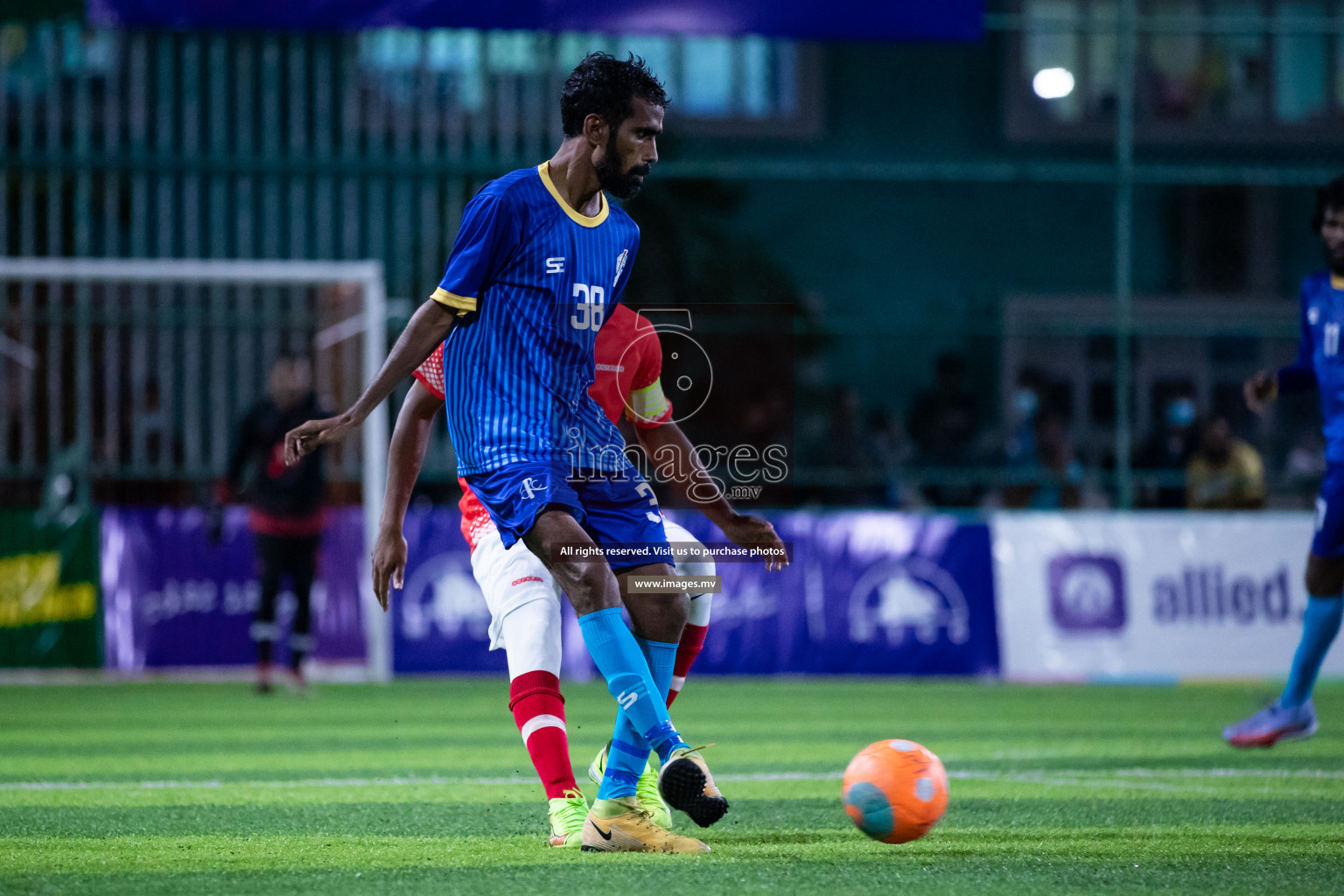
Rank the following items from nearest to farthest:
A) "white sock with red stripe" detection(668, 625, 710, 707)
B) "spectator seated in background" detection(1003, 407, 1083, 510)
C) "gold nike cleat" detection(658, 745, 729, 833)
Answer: "gold nike cleat" detection(658, 745, 729, 833) < "white sock with red stripe" detection(668, 625, 710, 707) < "spectator seated in background" detection(1003, 407, 1083, 510)

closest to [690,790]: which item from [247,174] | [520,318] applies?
[520,318]

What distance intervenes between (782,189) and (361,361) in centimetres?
751

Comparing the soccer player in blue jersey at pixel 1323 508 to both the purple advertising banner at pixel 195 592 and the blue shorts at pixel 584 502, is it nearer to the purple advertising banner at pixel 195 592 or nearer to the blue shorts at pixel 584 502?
the blue shorts at pixel 584 502

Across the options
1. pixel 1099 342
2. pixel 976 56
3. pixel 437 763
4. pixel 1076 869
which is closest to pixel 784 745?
pixel 437 763

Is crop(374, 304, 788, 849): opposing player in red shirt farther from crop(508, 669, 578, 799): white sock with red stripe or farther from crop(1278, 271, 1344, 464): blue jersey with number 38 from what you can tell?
crop(1278, 271, 1344, 464): blue jersey with number 38

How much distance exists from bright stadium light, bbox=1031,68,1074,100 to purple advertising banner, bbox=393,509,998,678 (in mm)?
8349

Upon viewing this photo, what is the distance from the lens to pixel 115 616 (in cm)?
1265

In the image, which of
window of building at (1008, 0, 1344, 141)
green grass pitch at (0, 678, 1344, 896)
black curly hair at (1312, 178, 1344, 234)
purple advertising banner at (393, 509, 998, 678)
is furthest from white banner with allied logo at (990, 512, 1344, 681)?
window of building at (1008, 0, 1344, 141)

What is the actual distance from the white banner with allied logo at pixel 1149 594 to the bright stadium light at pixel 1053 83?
806 centimetres

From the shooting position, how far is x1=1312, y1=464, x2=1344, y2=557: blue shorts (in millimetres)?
7293

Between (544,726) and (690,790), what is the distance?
86 centimetres

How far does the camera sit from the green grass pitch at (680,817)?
14.1 ft

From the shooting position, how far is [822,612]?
12.9m

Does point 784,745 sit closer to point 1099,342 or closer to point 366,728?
point 366,728
